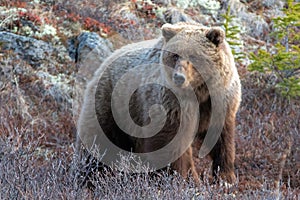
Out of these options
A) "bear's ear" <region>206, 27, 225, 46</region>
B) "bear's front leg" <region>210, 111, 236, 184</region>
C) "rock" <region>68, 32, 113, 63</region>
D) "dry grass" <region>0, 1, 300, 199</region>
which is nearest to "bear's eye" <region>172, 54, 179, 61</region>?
"bear's ear" <region>206, 27, 225, 46</region>

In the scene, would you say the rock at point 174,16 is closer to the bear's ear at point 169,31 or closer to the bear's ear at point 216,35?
the bear's ear at point 169,31

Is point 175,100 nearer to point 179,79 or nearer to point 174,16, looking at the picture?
point 179,79

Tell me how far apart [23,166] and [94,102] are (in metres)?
1.89

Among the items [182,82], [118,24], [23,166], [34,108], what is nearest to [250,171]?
[182,82]

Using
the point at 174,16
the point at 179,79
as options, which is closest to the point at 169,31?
the point at 179,79

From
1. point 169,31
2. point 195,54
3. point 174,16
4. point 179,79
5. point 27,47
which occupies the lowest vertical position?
point 174,16

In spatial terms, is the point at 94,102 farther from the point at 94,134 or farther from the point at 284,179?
the point at 284,179

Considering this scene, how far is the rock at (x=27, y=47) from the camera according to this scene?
8.17m

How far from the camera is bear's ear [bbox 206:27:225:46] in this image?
170 inches

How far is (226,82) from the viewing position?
14.7 feet

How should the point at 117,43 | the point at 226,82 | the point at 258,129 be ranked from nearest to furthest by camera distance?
the point at 226,82 → the point at 258,129 → the point at 117,43

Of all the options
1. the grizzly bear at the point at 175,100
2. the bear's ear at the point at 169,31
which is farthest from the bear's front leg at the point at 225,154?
the bear's ear at the point at 169,31

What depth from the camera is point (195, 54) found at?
4336 millimetres

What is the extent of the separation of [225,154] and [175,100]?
842mm
